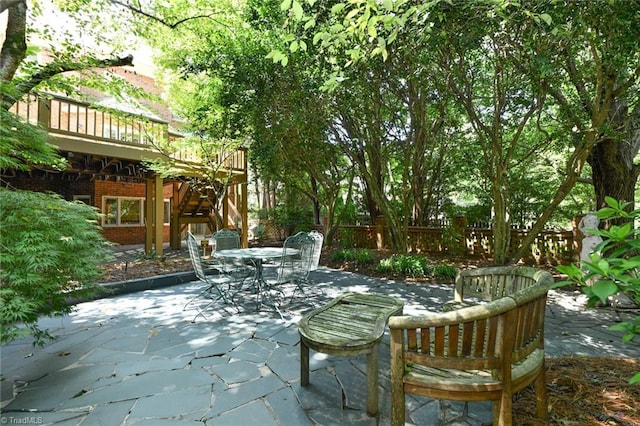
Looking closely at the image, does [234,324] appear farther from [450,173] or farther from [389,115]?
[450,173]

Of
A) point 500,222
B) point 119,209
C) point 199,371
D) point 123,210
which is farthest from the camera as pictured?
point 123,210

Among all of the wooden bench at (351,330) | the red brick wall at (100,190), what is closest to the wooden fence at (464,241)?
the wooden bench at (351,330)

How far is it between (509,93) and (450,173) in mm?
4738

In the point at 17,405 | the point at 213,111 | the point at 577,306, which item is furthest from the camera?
the point at 213,111

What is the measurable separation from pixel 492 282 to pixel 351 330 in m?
1.30

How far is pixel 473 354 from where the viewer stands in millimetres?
1511

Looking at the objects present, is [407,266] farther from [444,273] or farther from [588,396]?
[588,396]

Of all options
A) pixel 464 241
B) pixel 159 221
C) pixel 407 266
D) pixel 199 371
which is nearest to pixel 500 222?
pixel 407 266

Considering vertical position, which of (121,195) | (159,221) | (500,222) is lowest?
→ (500,222)

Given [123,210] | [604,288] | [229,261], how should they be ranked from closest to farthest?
[604,288], [229,261], [123,210]

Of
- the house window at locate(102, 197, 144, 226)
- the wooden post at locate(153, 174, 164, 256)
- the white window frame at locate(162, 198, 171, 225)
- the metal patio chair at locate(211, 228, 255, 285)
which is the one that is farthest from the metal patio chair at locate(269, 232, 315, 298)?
the white window frame at locate(162, 198, 171, 225)

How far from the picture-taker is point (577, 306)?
4410mm

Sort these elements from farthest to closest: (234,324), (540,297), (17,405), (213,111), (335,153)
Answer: (335,153), (213,111), (234,324), (17,405), (540,297)

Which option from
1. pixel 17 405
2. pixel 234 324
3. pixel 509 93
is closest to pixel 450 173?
pixel 509 93
